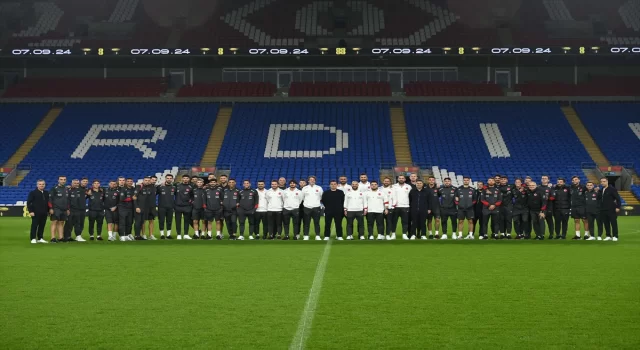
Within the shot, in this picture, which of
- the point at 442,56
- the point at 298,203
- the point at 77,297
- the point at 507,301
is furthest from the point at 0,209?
the point at 507,301

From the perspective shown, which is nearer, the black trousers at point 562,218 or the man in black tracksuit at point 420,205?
the man in black tracksuit at point 420,205

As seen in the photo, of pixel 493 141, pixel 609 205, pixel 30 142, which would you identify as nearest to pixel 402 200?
pixel 609 205

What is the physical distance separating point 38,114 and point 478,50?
1110 inches

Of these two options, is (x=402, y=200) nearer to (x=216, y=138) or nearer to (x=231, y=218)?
(x=231, y=218)

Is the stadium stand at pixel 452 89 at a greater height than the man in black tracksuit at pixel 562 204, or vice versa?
the stadium stand at pixel 452 89

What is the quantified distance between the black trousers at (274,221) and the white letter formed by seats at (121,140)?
24.6 meters

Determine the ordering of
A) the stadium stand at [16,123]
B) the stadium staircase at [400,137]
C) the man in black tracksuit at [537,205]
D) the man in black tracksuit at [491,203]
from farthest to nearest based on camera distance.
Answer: the stadium stand at [16,123]
the stadium staircase at [400,137]
the man in black tracksuit at [491,203]
the man in black tracksuit at [537,205]

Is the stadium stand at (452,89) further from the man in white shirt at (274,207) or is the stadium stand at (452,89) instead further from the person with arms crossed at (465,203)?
the man in white shirt at (274,207)

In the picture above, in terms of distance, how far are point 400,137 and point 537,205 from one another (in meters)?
25.6

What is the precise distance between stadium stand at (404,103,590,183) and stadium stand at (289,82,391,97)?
2197mm

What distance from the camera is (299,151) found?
145 ft

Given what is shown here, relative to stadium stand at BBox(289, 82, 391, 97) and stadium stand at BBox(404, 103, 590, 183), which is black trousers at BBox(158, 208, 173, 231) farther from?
stadium stand at BBox(289, 82, 391, 97)

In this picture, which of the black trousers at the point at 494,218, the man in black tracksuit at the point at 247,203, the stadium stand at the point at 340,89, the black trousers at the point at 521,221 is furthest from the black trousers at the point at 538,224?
the stadium stand at the point at 340,89

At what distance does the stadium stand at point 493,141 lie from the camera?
42.0 m
